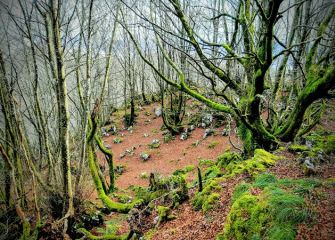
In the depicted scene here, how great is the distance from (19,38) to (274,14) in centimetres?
698

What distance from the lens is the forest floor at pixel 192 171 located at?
3.13 metres

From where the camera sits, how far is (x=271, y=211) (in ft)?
10.6

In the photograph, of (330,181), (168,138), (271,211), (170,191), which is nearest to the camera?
(271,211)

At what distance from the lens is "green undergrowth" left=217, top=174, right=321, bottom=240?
2.92m

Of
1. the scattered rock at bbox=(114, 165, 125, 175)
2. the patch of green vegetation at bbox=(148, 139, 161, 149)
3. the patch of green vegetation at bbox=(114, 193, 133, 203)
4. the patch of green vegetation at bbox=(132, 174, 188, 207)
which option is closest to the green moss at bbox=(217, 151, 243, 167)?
the patch of green vegetation at bbox=(132, 174, 188, 207)

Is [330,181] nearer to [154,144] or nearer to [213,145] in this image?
[213,145]

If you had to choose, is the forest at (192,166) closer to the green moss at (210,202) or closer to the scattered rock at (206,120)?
the green moss at (210,202)

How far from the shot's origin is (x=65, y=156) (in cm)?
537

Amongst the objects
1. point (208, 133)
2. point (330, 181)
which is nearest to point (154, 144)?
point (208, 133)

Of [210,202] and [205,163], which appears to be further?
[205,163]

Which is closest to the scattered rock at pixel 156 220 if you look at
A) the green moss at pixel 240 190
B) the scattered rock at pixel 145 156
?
the green moss at pixel 240 190

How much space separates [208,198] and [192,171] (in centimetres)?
494

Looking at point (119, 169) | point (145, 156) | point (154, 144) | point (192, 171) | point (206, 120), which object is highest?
point (206, 120)

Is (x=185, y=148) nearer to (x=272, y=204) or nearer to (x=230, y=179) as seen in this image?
(x=230, y=179)
